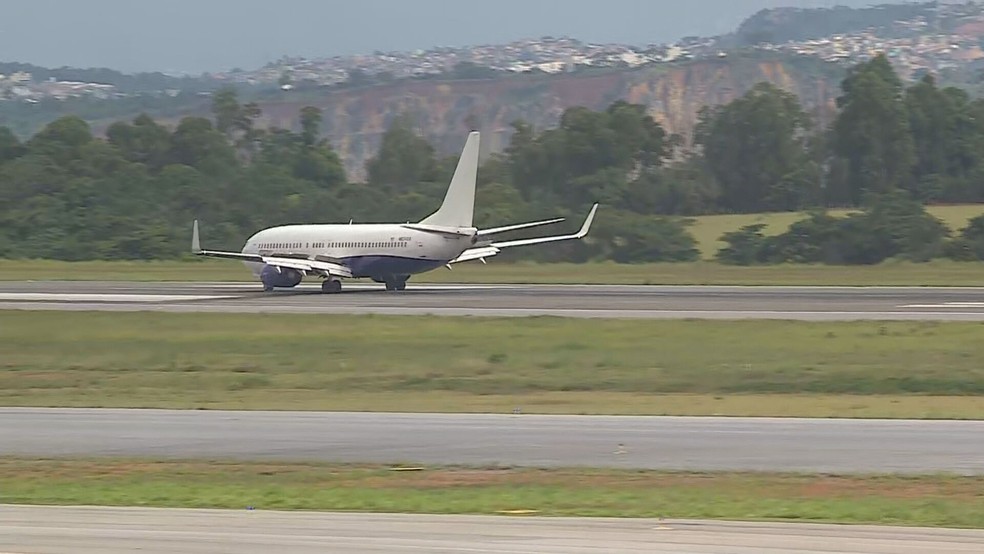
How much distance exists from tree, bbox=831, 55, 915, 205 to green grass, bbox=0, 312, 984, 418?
83.6 meters

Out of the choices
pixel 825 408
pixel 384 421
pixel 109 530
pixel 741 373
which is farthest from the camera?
pixel 741 373

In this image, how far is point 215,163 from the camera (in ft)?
400

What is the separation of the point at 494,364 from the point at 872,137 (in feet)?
320

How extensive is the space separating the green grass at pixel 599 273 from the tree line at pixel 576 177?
336 cm

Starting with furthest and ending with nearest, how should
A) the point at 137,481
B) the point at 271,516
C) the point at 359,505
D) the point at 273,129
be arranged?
1. the point at 273,129
2. the point at 137,481
3. the point at 359,505
4. the point at 271,516

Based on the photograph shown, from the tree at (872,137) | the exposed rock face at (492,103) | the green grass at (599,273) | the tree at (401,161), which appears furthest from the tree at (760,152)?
the green grass at (599,273)

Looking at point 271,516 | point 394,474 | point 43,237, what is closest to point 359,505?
point 271,516

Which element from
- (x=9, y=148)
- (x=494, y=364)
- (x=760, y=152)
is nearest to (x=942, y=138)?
(x=760, y=152)

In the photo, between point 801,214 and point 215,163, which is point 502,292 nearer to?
point 801,214

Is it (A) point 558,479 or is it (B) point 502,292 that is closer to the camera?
(A) point 558,479

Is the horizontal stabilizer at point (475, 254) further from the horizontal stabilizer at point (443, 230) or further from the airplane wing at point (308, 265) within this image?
the airplane wing at point (308, 265)

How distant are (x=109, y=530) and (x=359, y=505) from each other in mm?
3137

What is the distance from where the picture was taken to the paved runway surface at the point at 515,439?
20.8 metres

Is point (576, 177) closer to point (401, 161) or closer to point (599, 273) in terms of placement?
point (401, 161)
